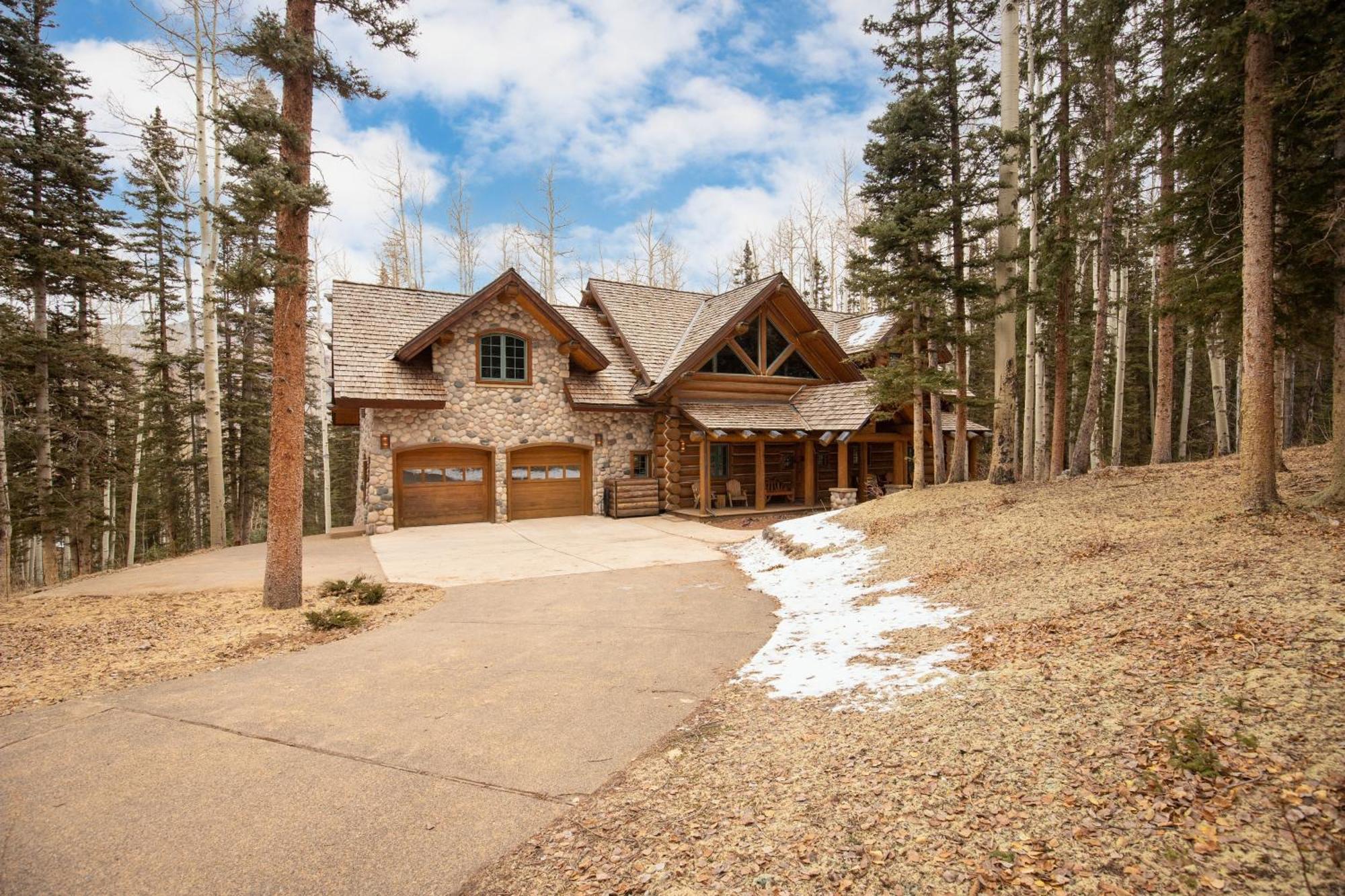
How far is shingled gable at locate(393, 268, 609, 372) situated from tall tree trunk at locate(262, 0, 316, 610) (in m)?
7.84

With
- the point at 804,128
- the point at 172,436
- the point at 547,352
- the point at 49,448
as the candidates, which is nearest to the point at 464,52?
the point at 547,352

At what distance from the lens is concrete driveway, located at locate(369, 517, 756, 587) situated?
1066cm

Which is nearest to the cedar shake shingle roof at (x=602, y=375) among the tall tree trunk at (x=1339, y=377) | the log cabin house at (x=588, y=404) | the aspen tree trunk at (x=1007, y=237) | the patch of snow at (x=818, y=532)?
the log cabin house at (x=588, y=404)

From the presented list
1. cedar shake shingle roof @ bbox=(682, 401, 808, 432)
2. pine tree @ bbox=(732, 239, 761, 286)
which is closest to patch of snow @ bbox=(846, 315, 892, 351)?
cedar shake shingle roof @ bbox=(682, 401, 808, 432)

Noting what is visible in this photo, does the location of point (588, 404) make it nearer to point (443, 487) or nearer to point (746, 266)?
point (443, 487)

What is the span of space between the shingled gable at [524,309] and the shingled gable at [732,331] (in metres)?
2.33

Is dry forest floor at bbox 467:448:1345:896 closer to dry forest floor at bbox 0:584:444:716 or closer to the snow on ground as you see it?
the snow on ground

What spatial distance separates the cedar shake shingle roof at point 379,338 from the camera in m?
15.4

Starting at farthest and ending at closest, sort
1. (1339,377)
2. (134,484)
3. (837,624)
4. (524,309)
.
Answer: (134,484) < (524,309) < (1339,377) < (837,624)

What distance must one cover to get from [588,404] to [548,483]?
8.90 feet

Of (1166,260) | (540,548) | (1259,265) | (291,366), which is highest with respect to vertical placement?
(1166,260)

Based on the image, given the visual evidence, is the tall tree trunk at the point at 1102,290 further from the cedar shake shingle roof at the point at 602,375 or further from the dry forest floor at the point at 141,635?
A: the dry forest floor at the point at 141,635

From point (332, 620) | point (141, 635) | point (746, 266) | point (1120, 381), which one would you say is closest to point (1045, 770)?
point (332, 620)

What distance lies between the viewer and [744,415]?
704 inches
